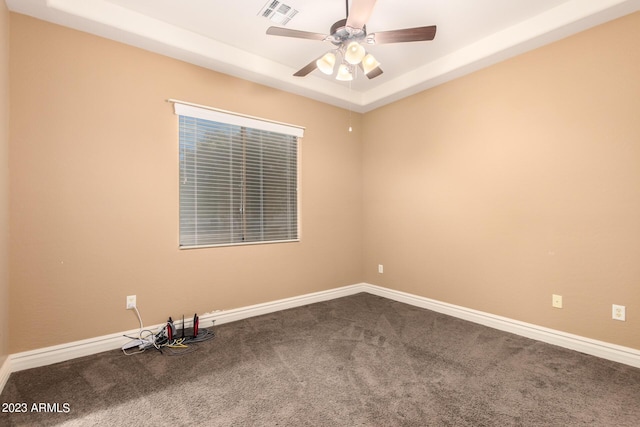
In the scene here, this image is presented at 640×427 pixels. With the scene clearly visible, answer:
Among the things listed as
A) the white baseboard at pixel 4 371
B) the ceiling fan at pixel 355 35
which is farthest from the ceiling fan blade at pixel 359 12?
the white baseboard at pixel 4 371

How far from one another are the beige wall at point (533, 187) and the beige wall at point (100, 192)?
2069 millimetres

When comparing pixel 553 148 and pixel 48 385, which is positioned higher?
pixel 553 148

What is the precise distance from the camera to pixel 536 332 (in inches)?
108

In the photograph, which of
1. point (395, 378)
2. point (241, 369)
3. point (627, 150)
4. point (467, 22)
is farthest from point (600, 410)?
point (467, 22)

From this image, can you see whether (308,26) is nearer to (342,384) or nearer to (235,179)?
(235,179)

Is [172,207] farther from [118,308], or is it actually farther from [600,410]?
[600,410]

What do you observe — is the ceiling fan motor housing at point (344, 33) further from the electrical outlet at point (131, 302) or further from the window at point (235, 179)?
the electrical outlet at point (131, 302)

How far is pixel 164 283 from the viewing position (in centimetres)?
287

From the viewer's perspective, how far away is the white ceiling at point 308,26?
2.40m

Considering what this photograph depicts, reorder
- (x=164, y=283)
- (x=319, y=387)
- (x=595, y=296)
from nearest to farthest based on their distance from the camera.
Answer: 1. (x=319, y=387)
2. (x=595, y=296)
3. (x=164, y=283)

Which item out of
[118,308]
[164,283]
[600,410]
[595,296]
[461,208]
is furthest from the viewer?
[461,208]

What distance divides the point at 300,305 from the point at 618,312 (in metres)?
3.00

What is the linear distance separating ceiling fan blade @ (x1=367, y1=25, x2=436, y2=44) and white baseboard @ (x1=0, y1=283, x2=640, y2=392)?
8.86 feet

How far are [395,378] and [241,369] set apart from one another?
3.75 feet
